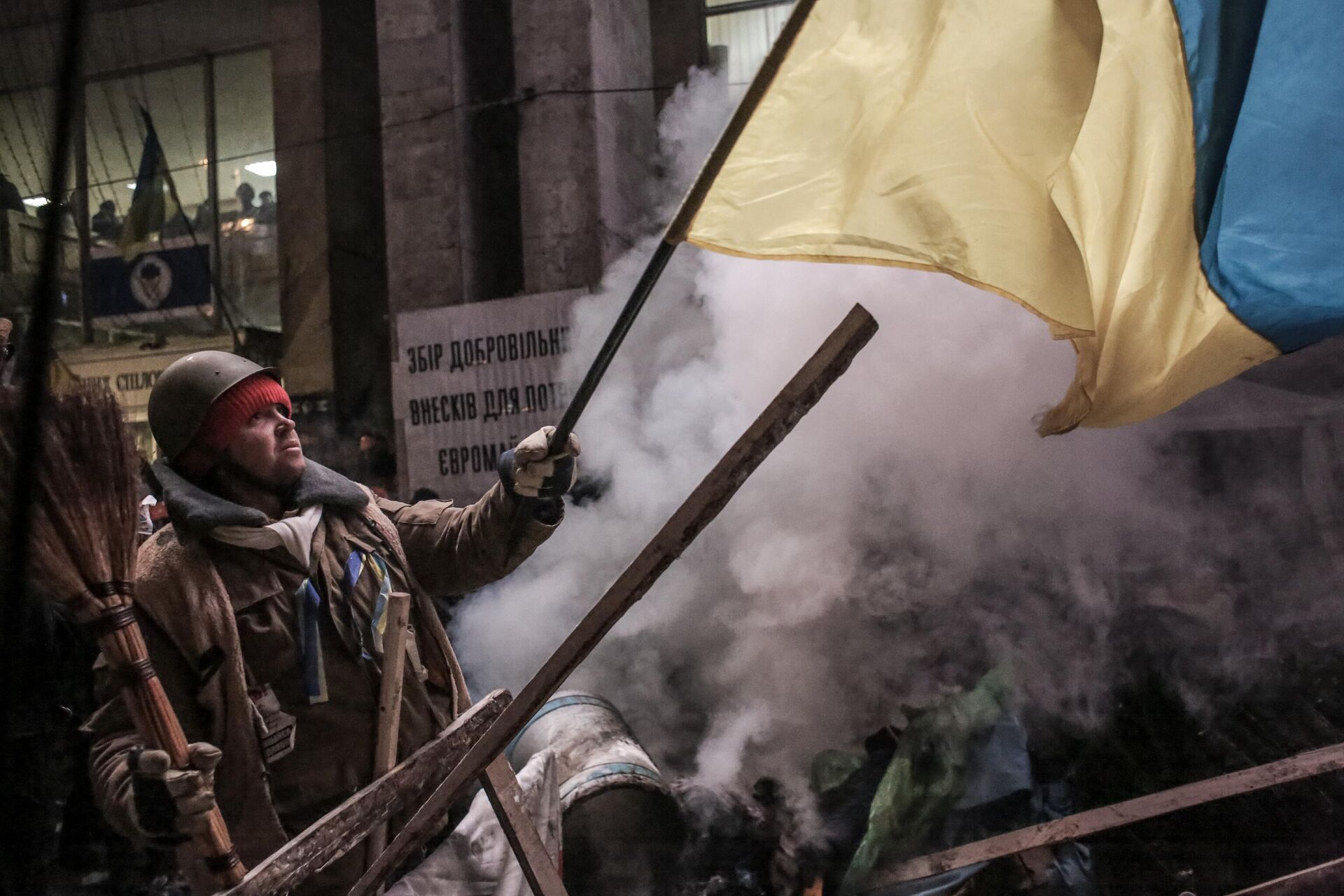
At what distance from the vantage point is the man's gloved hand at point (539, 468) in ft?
9.04

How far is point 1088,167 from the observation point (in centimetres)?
246

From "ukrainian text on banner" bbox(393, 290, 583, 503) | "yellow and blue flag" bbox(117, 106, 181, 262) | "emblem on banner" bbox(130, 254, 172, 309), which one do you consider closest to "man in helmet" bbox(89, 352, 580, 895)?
"ukrainian text on banner" bbox(393, 290, 583, 503)

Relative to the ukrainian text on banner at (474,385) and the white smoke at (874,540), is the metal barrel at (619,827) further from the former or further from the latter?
the ukrainian text on banner at (474,385)

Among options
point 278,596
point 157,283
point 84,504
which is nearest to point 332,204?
point 157,283

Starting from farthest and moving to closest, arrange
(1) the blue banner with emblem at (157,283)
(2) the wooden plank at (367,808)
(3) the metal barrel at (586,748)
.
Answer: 1. (1) the blue banner with emblem at (157,283)
2. (3) the metal barrel at (586,748)
3. (2) the wooden plank at (367,808)

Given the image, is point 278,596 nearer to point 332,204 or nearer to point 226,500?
point 226,500

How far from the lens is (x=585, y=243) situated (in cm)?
859

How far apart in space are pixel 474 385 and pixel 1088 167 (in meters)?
5.90

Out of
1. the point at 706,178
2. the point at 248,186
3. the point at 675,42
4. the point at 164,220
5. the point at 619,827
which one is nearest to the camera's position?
the point at 706,178

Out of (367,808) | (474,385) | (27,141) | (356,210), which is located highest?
(356,210)

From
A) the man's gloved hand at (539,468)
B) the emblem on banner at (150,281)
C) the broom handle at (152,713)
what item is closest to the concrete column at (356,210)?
the emblem on banner at (150,281)

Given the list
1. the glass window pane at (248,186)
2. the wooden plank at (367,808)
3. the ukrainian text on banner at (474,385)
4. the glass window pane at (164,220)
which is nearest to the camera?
the wooden plank at (367,808)

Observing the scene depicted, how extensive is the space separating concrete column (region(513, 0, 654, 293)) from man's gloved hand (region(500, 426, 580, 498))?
5.93m

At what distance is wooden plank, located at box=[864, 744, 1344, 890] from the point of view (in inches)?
160
